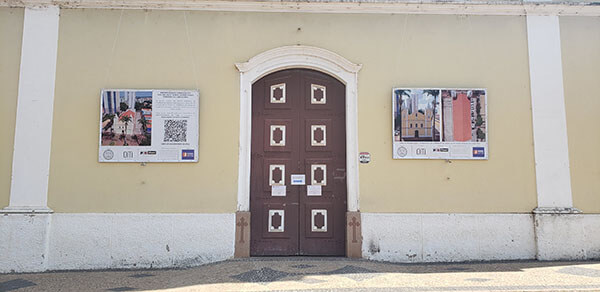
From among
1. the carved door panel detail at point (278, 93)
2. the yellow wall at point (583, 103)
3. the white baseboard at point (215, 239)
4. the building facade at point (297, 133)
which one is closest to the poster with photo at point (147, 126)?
the building facade at point (297, 133)

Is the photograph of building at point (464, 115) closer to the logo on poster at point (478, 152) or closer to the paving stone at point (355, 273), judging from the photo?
the logo on poster at point (478, 152)

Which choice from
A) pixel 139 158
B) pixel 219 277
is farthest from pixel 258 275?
pixel 139 158

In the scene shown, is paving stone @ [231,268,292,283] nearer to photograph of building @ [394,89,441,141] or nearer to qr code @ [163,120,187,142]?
qr code @ [163,120,187,142]

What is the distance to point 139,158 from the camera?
7750mm

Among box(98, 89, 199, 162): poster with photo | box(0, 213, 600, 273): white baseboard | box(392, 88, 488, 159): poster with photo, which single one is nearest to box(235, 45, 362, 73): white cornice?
box(392, 88, 488, 159): poster with photo

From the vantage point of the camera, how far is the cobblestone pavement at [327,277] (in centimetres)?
602

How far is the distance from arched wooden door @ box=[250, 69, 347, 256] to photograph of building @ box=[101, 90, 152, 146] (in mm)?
1717

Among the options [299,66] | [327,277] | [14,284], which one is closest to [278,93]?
[299,66]

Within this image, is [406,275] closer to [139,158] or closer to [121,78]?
[139,158]

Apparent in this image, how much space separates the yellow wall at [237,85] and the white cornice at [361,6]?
0.12 metres

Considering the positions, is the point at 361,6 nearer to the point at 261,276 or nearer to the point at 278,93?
the point at 278,93

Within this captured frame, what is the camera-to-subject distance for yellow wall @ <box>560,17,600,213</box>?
7.96 m

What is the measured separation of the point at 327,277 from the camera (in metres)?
6.44

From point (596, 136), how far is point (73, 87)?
28.2 feet
